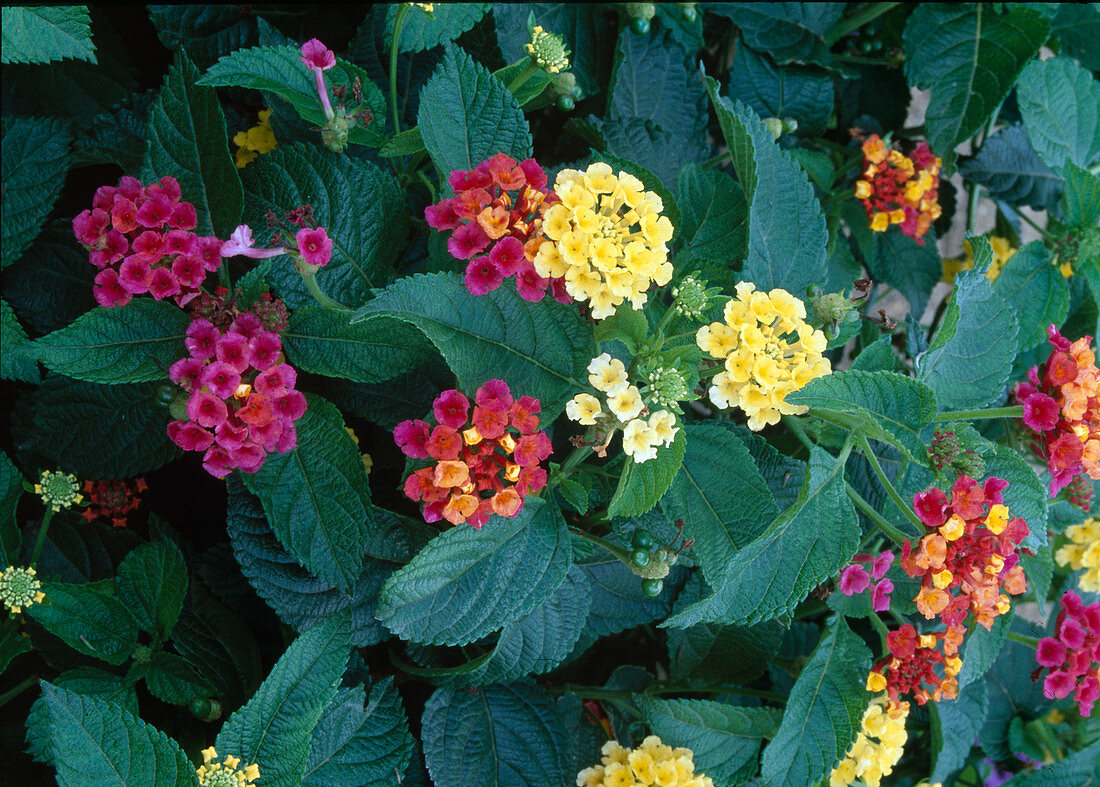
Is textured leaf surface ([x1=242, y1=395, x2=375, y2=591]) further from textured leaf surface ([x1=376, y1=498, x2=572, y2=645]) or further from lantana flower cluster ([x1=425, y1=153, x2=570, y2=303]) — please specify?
lantana flower cluster ([x1=425, y1=153, x2=570, y2=303])

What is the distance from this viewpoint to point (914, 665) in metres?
1.26

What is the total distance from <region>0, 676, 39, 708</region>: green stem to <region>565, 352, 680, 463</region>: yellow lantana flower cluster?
0.92m

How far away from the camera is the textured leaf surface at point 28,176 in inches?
51.0

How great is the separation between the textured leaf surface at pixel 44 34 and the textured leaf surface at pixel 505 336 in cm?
60

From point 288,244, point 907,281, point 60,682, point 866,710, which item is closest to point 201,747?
point 60,682

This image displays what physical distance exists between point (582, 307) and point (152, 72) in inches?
43.7

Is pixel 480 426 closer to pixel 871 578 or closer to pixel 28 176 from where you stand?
pixel 871 578

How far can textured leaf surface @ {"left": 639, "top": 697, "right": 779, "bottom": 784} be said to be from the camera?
127 centimetres

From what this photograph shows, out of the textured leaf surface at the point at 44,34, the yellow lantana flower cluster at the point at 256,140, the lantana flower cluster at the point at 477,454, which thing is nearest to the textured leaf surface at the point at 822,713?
the lantana flower cluster at the point at 477,454

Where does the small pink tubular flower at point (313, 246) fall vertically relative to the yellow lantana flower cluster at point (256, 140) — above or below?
above

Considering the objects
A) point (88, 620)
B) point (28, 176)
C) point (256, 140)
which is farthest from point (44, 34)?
point (88, 620)

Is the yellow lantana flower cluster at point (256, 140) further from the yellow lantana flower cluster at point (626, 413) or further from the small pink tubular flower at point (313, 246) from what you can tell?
the yellow lantana flower cluster at point (626, 413)

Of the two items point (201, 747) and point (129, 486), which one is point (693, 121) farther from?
point (201, 747)

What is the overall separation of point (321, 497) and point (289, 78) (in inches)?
21.9
